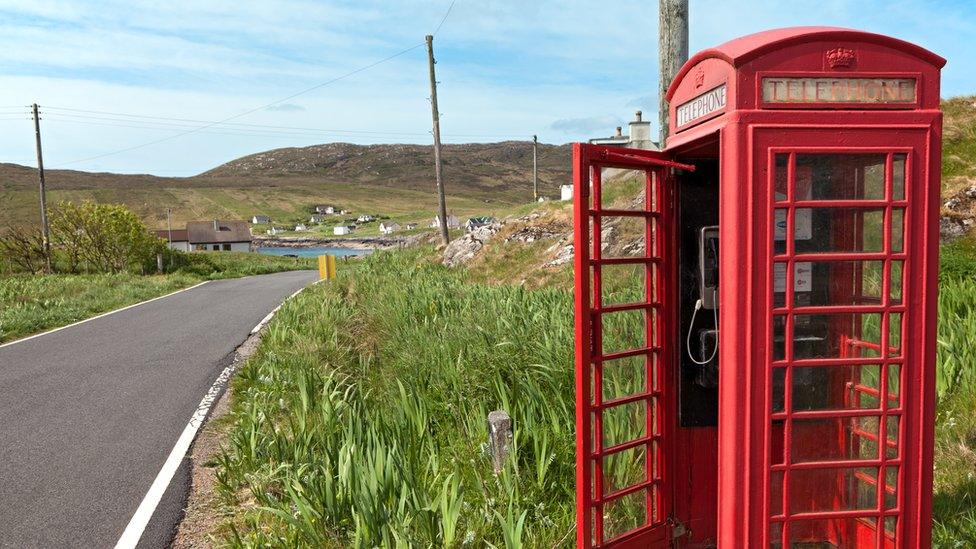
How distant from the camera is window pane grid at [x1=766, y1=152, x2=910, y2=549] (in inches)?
109

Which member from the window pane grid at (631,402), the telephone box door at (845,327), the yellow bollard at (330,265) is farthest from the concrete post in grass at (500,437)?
the yellow bollard at (330,265)

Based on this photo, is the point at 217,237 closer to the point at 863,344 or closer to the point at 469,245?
the point at 469,245

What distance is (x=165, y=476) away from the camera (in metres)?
5.69

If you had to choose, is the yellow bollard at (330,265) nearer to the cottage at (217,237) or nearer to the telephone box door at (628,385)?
the telephone box door at (628,385)

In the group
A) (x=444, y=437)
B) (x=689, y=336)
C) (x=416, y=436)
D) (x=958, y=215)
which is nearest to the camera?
(x=689, y=336)

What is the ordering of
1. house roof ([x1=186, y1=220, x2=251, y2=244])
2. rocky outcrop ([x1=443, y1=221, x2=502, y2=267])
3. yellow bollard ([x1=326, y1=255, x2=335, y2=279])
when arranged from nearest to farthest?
yellow bollard ([x1=326, y1=255, x2=335, y2=279]), rocky outcrop ([x1=443, y1=221, x2=502, y2=267]), house roof ([x1=186, y1=220, x2=251, y2=244])

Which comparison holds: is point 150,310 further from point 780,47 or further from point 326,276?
point 780,47

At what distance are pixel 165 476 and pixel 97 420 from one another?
2.19 meters

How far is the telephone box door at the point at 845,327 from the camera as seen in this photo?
9.05 feet

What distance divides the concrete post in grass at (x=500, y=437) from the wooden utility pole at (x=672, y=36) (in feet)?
10.8

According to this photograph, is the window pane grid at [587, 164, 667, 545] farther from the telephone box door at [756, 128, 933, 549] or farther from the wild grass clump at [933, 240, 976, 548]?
the wild grass clump at [933, 240, 976, 548]

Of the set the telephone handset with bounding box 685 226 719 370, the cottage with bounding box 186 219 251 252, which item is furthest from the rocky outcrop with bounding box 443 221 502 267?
the cottage with bounding box 186 219 251 252

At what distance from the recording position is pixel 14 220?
391 ft

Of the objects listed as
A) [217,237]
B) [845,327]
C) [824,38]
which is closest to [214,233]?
[217,237]
